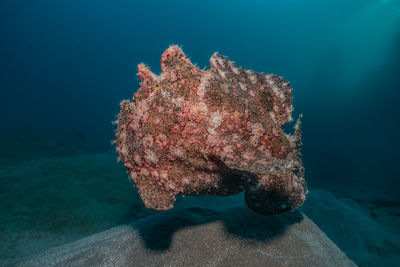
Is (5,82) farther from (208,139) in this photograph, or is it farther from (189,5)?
(208,139)

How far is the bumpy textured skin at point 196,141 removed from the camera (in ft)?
7.86

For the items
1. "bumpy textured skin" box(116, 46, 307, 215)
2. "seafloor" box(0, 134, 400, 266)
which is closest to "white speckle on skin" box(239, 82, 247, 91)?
"bumpy textured skin" box(116, 46, 307, 215)

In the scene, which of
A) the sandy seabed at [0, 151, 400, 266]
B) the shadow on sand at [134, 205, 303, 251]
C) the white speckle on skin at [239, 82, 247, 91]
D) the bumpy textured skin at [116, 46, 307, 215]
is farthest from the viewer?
the sandy seabed at [0, 151, 400, 266]

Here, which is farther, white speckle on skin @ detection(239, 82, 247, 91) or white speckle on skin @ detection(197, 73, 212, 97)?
white speckle on skin @ detection(239, 82, 247, 91)

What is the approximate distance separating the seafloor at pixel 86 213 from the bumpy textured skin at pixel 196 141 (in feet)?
11.4

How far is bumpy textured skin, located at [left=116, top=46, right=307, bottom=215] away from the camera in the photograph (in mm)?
2396

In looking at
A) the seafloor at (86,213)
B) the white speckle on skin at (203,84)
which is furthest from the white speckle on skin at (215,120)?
the seafloor at (86,213)

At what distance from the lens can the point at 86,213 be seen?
663 cm

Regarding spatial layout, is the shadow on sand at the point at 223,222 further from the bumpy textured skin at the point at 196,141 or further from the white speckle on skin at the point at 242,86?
the white speckle on skin at the point at 242,86

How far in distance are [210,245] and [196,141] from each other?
6.14ft

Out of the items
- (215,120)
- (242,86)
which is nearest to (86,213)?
(215,120)

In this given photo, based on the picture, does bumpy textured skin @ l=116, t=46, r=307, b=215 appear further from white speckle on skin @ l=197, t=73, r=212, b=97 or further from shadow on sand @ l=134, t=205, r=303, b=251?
shadow on sand @ l=134, t=205, r=303, b=251

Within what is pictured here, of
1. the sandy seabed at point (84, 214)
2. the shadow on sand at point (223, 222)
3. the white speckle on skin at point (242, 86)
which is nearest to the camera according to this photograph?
the white speckle on skin at point (242, 86)

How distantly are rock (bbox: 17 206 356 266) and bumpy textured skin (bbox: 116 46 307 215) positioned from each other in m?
0.93
